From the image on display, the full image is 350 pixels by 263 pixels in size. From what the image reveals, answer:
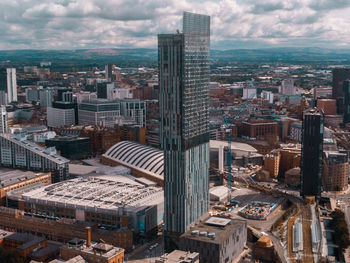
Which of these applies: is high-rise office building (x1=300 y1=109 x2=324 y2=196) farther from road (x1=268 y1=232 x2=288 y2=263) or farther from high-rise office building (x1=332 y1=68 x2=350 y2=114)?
high-rise office building (x1=332 y1=68 x2=350 y2=114)

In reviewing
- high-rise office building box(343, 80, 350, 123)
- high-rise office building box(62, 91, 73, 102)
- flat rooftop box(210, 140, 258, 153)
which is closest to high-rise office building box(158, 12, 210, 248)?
flat rooftop box(210, 140, 258, 153)

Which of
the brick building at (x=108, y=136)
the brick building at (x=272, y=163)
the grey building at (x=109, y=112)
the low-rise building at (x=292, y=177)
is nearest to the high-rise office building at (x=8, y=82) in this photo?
the grey building at (x=109, y=112)

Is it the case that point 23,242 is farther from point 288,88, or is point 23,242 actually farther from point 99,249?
point 288,88

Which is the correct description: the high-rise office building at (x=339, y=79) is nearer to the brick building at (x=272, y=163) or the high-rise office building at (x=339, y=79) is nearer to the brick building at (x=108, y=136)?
the brick building at (x=272, y=163)

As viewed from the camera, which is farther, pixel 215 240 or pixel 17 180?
pixel 17 180

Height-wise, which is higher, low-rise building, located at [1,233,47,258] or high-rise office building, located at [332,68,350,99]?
high-rise office building, located at [332,68,350,99]

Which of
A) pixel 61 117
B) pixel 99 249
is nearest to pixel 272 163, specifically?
pixel 99 249
